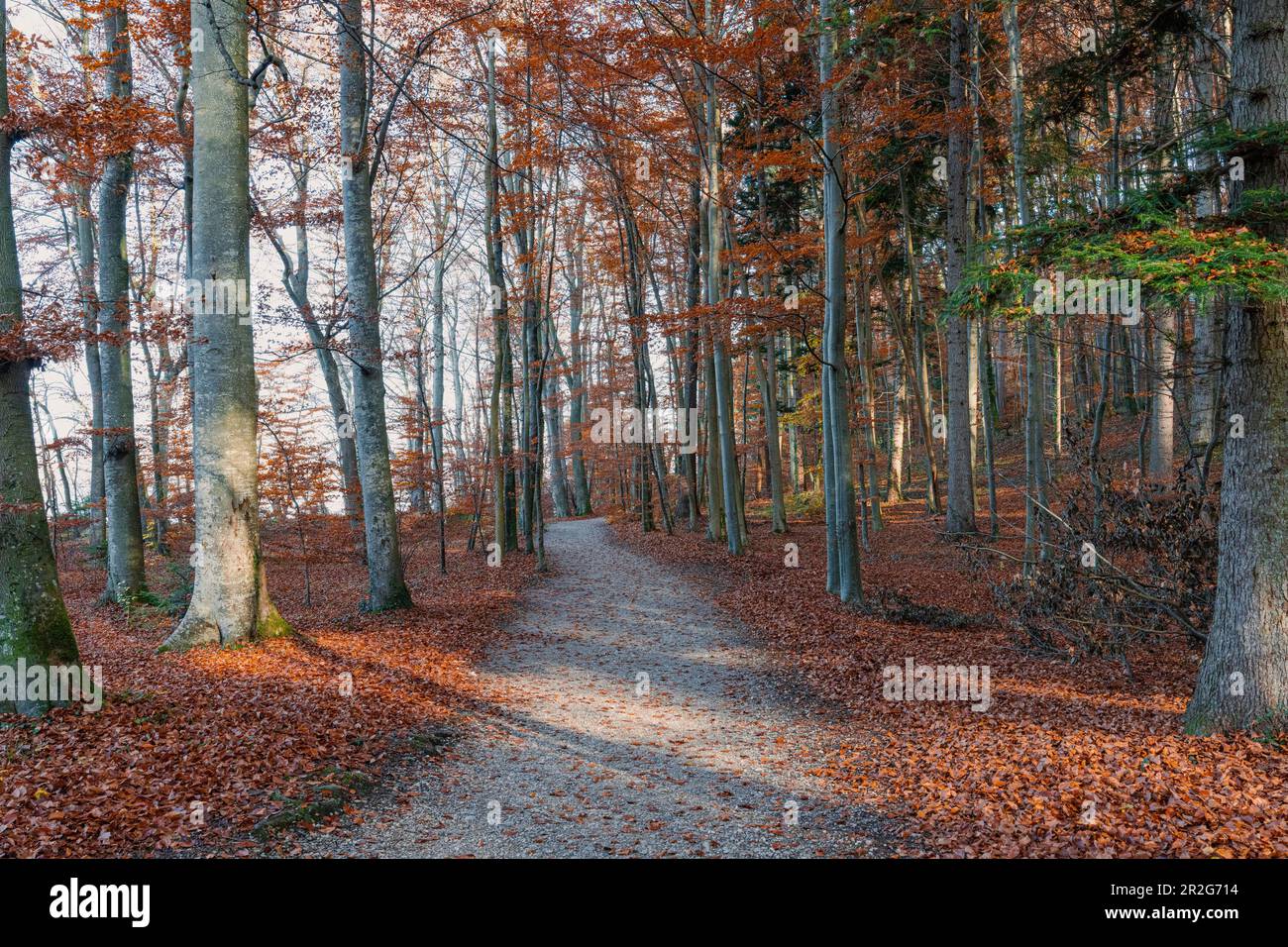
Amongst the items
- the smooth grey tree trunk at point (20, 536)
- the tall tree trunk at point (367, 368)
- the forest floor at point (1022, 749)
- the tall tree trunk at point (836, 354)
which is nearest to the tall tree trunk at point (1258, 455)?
the forest floor at point (1022, 749)

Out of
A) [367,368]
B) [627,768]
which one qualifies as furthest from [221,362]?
[627,768]

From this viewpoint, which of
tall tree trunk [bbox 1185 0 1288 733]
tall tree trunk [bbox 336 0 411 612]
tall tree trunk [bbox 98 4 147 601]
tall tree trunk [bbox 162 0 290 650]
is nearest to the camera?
tall tree trunk [bbox 1185 0 1288 733]

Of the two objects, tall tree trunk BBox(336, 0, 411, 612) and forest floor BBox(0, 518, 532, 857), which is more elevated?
tall tree trunk BBox(336, 0, 411, 612)

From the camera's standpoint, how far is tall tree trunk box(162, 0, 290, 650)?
25.8ft

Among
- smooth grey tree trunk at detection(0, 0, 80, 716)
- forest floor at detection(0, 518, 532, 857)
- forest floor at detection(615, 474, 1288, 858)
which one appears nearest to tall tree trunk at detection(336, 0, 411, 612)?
forest floor at detection(0, 518, 532, 857)

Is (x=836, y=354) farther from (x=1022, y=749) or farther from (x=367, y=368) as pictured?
(x=367, y=368)

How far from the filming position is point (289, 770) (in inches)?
203

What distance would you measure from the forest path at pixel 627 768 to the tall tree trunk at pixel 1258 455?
120 inches

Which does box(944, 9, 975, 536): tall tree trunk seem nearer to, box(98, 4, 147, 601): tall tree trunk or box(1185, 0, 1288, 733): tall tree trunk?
box(1185, 0, 1288, 733): tall tree trunk

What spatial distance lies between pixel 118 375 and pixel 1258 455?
49.9ft

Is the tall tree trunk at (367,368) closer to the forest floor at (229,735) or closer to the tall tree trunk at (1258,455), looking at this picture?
the forest floor at (229,735)

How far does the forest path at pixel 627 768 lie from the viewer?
469 centimetres

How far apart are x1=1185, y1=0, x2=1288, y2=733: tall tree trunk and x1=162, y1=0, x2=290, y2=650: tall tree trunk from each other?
29.5 feet

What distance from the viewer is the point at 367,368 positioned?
1126cm
